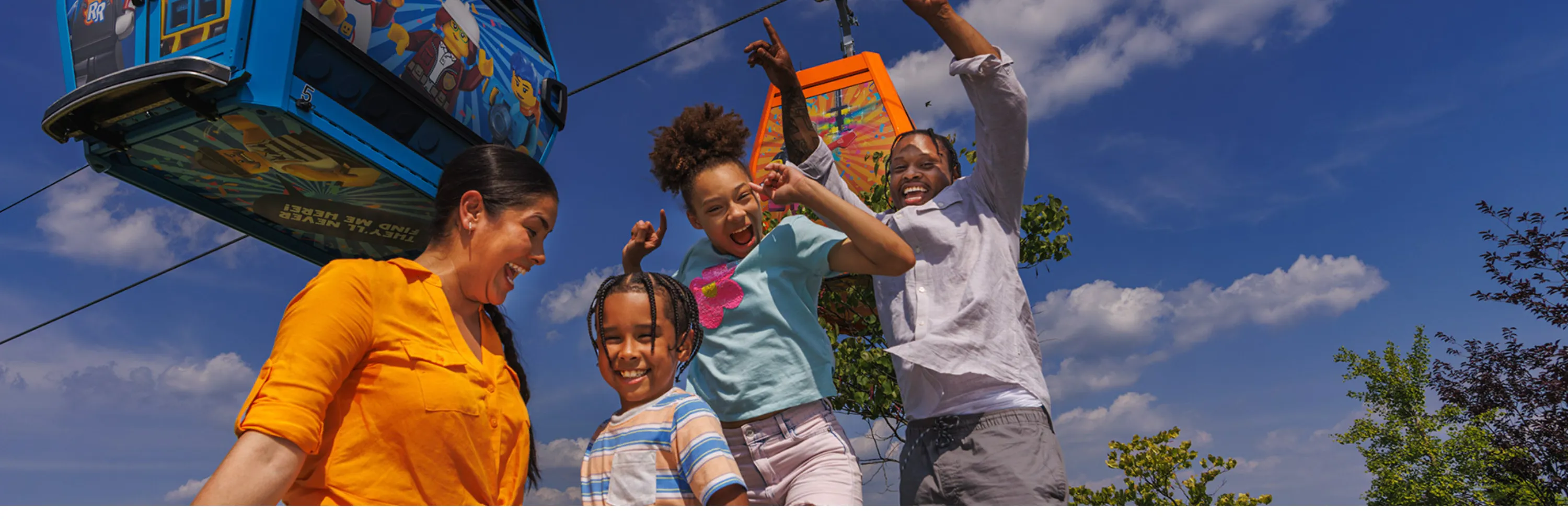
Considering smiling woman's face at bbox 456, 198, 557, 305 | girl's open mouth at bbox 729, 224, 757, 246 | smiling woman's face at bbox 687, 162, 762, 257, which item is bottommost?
smiling woman's face at bbox 456, 198, 557, 305

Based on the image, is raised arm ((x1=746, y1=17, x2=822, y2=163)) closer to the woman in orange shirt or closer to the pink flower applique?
the pink flower applique

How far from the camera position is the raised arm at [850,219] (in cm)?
259

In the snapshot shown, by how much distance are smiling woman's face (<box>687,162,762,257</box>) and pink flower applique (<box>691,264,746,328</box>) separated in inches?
4.5

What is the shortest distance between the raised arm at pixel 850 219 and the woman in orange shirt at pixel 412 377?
30.2 inches

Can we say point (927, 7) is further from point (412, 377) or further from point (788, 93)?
point (412, 377)

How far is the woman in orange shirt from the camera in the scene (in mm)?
1435

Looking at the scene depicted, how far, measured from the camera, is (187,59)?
282cm

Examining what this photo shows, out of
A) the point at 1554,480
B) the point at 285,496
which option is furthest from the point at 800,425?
the point at 1554,480

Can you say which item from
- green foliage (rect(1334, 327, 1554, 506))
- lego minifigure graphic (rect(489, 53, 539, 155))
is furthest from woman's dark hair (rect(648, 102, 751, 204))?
green foliage (rect(1334, 327, 1554, 506))

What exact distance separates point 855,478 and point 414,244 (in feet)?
8.14

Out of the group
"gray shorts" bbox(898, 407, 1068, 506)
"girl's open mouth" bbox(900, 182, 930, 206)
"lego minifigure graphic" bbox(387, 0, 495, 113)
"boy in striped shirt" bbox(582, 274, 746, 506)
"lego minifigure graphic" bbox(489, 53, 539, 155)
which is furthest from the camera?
"lego minifigure graphic" bbox(489, 53, 539, 155)

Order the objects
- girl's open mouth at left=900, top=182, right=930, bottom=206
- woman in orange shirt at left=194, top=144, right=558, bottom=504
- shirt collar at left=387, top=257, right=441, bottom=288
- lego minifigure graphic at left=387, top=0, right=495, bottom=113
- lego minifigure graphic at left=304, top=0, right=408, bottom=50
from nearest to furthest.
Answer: woman in orange shirt at left=194, top=144, right=558, bottom=504 < shirt collar at left=387, top=257, right=441, bottom=288 < lego minifigure graphic at left=304, top=0, right=408, bottom=50 < girl's open mouth at left=900, top=182, right=930, bottom=206 < lego minifigure graphic at left=387, top=0, right=495, bottom=113

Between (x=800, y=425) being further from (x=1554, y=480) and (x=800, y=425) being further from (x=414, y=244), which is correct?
(x=1554, y=480)

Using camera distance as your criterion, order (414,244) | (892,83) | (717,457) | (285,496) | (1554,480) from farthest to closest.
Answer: (1554,480)
(892,83)
(414,244)
(717,457)
(285,496)
